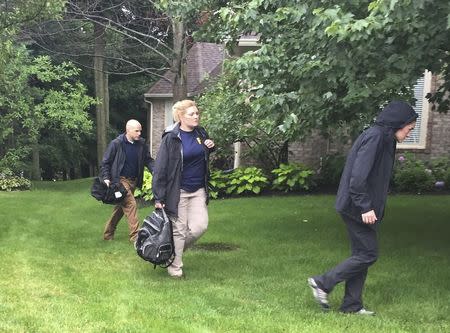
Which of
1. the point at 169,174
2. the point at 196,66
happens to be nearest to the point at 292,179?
the point at 169,174

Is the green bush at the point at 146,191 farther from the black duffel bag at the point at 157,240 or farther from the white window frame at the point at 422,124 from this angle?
the black duffel bag at the point at 157,240

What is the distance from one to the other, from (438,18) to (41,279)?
15.2 ft

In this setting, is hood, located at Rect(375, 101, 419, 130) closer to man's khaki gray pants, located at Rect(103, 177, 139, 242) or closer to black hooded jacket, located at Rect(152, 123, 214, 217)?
black hooded jacket, located at Rect(152, 123, 214, 217)

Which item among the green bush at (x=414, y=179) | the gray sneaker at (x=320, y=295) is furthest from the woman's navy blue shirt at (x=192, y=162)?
the green bush at (x=414, y=179)

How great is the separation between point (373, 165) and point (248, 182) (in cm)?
975

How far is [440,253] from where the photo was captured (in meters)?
7.58

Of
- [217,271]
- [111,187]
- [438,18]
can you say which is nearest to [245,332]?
[217,271]

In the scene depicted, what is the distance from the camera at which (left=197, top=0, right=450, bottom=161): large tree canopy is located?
5.08m

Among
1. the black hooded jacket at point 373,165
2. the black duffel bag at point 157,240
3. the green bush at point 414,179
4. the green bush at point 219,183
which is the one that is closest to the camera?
the black hooded jacket at point 373,165

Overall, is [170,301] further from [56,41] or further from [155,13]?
[56,41]

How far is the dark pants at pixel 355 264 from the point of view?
4793 millimetres

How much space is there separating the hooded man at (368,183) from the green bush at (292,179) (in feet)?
30.2

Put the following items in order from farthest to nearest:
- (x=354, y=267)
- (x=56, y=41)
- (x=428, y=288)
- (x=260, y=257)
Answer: (x=56, y=41), (x=260, y=257), (x=428, y=288), (x=354, y=267)

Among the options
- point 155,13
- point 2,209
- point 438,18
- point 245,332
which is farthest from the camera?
point 155,13
